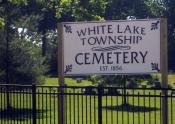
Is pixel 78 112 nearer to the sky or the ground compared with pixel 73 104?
nearer to the sky

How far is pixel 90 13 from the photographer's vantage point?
26.5 metres

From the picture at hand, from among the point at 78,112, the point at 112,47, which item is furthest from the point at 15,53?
the point at 112,47

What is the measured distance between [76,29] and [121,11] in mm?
67073

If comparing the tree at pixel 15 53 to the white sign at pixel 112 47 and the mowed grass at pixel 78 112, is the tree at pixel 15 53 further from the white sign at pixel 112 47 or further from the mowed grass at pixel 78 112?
the white sign at pixel 112 47

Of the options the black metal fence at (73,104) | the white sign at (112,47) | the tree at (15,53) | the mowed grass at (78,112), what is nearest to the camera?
the white sign at (112,47)

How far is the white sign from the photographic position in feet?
34.7

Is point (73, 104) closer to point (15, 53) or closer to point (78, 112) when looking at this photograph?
point (78, 112)

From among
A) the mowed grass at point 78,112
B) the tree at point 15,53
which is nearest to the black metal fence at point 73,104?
the mowed grass at point 78,112

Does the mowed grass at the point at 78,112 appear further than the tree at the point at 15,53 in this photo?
No

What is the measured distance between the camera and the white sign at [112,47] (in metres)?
10.6

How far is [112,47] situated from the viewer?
→ 10828 millimetres

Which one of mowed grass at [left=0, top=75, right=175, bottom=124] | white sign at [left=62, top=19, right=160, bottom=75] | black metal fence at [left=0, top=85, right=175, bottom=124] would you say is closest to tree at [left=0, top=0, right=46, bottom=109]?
mowed grass at [left=0, top=75, right=175, bottom=124]

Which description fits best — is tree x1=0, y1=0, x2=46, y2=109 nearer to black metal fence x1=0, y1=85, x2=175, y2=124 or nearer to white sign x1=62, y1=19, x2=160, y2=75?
black metal fence x1=0, y1=85, x2=175, y2=124

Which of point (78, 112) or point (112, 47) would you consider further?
point (78, 112)
